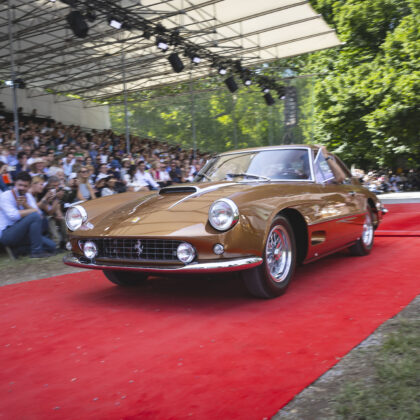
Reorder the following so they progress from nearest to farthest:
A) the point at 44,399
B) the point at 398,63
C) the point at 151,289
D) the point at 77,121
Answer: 1. the point at 44,399
2. the point at 151,289
3. the point at 398,63
4. the point at 77,121

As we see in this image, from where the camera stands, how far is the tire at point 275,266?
369 cm

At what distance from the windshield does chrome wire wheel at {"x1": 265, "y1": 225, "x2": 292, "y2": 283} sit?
83 centimetres

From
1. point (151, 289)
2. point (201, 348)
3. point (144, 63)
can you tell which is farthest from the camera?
Result: point (144, 63)

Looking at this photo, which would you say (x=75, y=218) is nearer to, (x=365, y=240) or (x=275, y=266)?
(x=275, y=266)

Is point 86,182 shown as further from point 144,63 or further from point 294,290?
point 144,63

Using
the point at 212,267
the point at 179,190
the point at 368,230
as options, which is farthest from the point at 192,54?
the point at 212,267

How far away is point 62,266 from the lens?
19.5 ft

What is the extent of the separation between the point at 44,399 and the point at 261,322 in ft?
5.11

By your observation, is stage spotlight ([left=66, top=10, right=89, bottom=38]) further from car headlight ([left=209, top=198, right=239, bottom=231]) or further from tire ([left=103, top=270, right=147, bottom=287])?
car headlight ([left=209, top=198, right=239, bottom=231])

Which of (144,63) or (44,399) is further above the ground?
(144,63)

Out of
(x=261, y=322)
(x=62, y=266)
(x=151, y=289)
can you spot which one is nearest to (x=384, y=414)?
(x=261, y=322)

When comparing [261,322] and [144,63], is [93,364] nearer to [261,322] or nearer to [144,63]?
[261,322]

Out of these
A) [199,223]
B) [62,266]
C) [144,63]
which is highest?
[144,63]

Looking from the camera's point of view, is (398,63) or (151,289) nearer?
(151,289)
